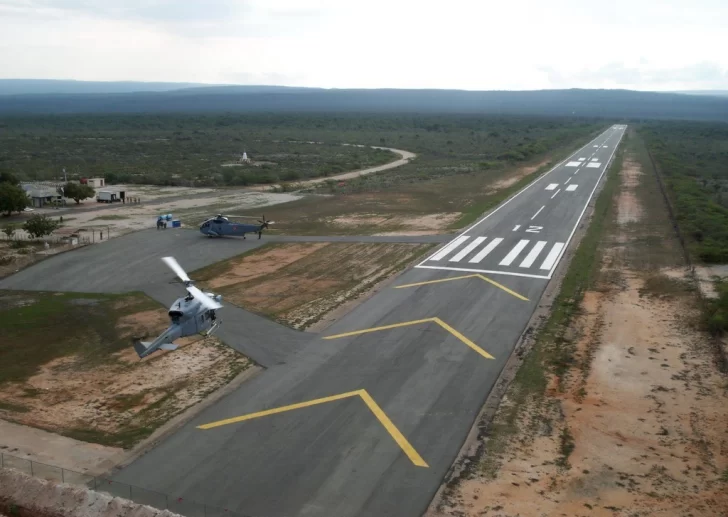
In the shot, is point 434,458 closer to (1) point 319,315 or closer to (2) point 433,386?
(2) point 433,386

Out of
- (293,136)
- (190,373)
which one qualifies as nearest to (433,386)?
(190,373)

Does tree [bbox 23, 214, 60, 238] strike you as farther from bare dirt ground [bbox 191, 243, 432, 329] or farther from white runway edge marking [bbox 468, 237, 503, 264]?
white runway edge marking [bbox 468, 237, 503, 264]

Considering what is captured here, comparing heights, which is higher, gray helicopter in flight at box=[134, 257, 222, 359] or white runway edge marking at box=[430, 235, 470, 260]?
gray helicopter in flight at box=[134, 257, 222, 359]

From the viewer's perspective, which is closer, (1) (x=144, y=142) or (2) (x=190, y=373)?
(2) (x=190, y=373)

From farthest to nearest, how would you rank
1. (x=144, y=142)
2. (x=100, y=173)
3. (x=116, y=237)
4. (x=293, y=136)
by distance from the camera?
(x=293, y=136) < (x=144, y=142) < (x=100, y=173) < (x=116, y=237)

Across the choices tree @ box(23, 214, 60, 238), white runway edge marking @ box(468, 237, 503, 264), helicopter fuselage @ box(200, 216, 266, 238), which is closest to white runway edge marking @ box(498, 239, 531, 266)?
white runway edge marking @ box(468, 237, 503, 264)

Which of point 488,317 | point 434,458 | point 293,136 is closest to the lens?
point 434,458
